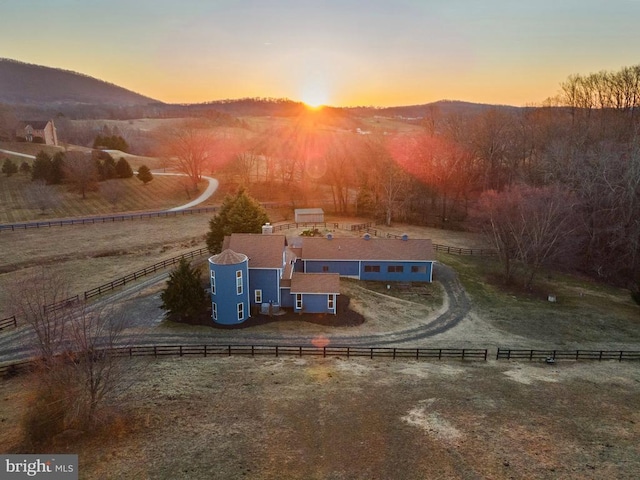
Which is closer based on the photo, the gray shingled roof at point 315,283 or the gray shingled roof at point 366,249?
the gray shingled roof at point 315,283

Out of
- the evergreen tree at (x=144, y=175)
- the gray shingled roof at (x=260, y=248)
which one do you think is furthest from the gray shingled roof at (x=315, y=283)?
the evergreen tree at (x=144, y=175)

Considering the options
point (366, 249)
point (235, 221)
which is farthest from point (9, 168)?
point (366, 249)

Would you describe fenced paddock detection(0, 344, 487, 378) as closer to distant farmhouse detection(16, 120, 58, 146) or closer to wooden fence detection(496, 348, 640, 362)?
wooden fence detection(496, 348, 640, 362)

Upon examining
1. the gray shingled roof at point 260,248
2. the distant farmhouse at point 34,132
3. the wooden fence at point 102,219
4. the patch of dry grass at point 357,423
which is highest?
the distant farmhouse at point 34,132

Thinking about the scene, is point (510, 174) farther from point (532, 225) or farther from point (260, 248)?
point (260, 248)

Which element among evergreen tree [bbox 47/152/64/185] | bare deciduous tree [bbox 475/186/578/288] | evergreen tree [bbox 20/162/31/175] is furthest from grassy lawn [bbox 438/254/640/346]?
evergreen tree [bbox 20/162/31/175]

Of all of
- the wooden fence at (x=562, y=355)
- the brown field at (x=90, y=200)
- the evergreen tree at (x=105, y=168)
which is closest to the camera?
the wooden fence at (x=562, y=355)

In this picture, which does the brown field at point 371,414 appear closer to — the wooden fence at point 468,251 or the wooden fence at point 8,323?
the wooden fence at point 8,323

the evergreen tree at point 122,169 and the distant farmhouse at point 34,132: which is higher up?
the distant farmhouse at point 34,132

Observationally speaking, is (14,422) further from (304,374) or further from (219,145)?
(219,145)
